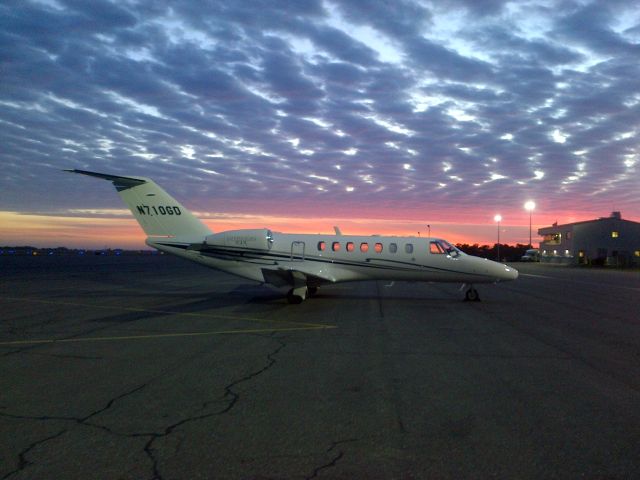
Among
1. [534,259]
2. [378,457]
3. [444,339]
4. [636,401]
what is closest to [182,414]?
[378,457]

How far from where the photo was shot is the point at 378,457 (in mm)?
4727

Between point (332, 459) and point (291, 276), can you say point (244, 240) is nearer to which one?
point (291, 276)

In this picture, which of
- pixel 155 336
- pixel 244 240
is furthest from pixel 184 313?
pixel 244 240

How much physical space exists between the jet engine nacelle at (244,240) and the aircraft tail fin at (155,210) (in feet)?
3.01

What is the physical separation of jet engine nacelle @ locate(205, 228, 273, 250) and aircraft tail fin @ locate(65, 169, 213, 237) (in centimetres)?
92

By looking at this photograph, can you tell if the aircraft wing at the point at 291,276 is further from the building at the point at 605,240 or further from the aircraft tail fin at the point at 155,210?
the building at the point at 605,240

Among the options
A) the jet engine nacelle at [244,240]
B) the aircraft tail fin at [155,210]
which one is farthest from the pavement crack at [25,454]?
the aircraft tail fin at [155,210]

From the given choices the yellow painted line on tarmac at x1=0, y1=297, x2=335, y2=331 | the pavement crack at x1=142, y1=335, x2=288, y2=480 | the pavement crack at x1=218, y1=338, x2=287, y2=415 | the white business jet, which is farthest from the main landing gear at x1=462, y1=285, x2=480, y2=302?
the pavement crack at x1=142, y1=335, x2=288, y2=480

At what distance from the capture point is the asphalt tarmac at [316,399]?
4.62 m

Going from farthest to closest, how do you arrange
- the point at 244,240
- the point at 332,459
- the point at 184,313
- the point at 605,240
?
the point at 605,240 < the point at 244,240 < the point at 184,313 < the point at 332,459

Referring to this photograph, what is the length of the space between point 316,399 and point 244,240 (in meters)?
14.0

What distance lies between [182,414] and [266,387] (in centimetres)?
147

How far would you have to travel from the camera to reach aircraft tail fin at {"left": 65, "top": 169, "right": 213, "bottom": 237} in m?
20.2

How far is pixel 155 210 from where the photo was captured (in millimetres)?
20266
